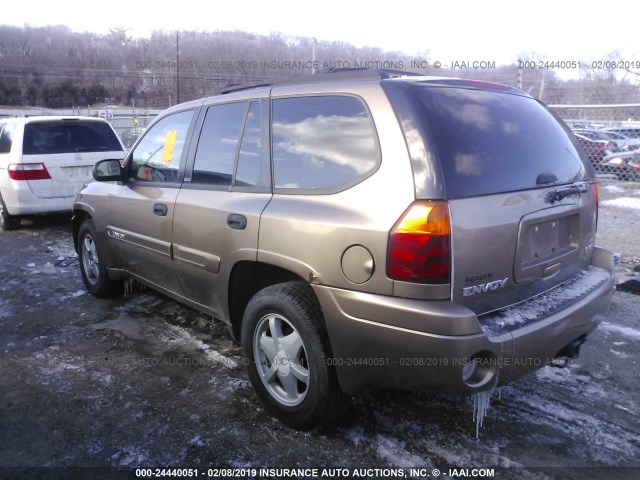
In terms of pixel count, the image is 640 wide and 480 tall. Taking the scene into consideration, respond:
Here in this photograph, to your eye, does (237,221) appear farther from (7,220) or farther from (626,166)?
(626,166)

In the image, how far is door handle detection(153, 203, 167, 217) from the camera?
11.7 feet

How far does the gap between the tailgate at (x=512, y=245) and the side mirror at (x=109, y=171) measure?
3.01 meters

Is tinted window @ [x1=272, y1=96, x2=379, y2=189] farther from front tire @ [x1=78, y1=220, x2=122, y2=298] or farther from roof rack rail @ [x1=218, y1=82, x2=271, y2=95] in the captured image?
front tire @ [x1=78, y1=220, x2=122, y2=298]

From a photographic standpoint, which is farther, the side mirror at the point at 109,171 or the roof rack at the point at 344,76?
the side mirror at the point at 109,171

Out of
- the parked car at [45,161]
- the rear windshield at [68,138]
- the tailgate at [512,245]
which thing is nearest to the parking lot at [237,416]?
the tailgate at [512,245]

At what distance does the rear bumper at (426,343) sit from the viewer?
2086 mm

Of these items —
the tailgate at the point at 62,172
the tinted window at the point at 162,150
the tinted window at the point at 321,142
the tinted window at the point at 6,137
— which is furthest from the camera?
the tinted window at the point at 6,137

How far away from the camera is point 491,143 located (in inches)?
94.7

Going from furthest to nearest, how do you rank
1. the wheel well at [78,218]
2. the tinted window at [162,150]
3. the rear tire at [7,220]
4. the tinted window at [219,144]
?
1. the rear tire at [7,220]
2. the wheel well at [78,218]
3. the tinted window at [162,150]
4. the tinted window at [219,144]

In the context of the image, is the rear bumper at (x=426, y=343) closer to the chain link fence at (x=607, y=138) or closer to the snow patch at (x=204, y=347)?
the snow patch at (x=204, y=347)

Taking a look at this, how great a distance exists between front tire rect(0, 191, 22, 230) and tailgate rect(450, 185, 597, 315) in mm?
8253

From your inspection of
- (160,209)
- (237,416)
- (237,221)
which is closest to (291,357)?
(237,416)

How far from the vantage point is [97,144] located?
26.7 ft

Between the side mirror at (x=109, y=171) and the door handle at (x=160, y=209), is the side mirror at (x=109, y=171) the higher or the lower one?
the higher one
